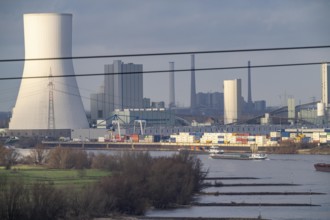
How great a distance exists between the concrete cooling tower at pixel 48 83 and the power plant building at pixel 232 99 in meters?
17.2

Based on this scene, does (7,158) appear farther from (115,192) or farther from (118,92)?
(118,92)

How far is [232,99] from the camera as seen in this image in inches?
1831

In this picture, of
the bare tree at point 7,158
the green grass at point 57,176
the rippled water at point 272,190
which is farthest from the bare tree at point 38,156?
the rippled water at point 272,190

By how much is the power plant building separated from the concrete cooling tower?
17.2m

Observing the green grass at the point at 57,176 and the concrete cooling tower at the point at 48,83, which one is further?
the concrete cooling tower at the point at 48,83

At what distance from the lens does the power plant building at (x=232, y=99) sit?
151 feet

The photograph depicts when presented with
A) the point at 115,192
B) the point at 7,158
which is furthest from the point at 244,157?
the point at 115,192

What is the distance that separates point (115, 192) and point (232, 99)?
34.1 m

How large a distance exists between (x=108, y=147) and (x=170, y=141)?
2614 millimetres

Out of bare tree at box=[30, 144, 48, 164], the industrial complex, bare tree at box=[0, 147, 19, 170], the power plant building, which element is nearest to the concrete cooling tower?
the industrial complex

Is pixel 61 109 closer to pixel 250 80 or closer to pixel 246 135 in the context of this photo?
pixel 246 135

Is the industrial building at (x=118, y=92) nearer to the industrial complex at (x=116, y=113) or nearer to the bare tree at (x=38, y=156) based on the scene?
the industrial complex at (x=116, y=113)

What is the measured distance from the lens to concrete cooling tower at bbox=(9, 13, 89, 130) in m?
24.4

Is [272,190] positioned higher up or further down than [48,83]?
further down
